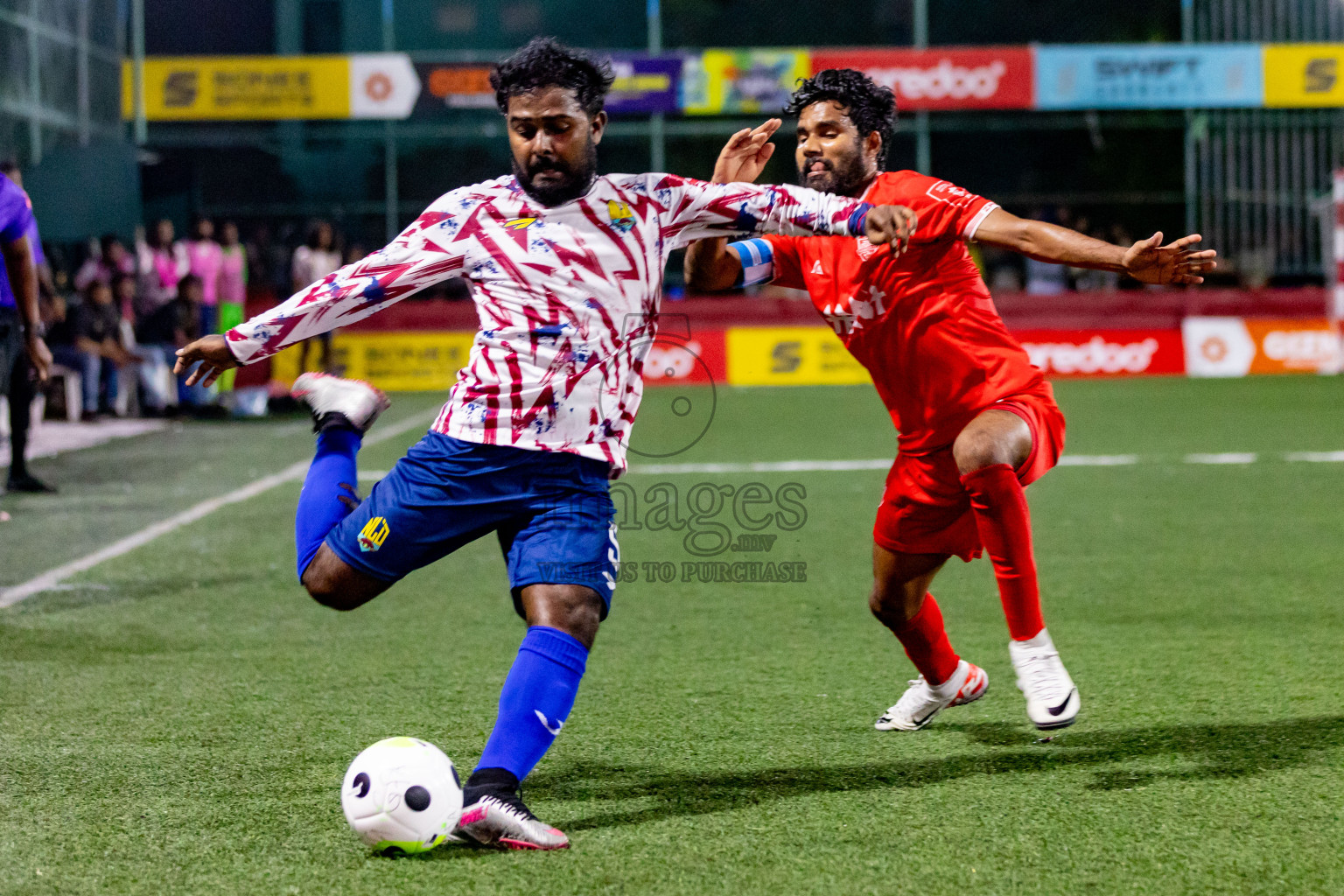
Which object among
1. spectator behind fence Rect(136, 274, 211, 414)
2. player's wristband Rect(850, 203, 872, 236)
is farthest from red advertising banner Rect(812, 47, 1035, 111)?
player's wristband Rect(850, 203, 872, 236)

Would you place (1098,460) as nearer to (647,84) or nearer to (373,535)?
(373,535)

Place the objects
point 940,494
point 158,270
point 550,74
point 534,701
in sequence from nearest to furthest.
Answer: point 534,701 → point 550,74 → point 940,494 → point 158,270

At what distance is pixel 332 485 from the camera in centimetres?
376

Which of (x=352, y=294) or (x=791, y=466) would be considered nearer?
(x=352, y=294)

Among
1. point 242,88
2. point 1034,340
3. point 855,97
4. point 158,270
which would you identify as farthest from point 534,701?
point 242,88

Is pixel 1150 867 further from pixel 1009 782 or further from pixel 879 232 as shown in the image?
pixel 879 232

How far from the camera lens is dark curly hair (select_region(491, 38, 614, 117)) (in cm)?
335

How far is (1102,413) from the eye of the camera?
14117 mm

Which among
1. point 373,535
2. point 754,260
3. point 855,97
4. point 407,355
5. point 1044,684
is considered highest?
point 855,97

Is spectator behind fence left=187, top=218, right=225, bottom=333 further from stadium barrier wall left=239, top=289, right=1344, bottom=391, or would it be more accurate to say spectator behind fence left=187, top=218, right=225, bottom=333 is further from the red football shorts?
the red football shorts

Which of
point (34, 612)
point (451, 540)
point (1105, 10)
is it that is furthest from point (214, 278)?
point (1105, 10)

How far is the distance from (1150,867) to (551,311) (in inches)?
67.8

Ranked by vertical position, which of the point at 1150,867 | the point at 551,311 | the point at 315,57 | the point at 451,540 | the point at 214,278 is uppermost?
the point at 315,57

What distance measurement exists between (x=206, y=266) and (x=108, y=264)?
4.39 ft
